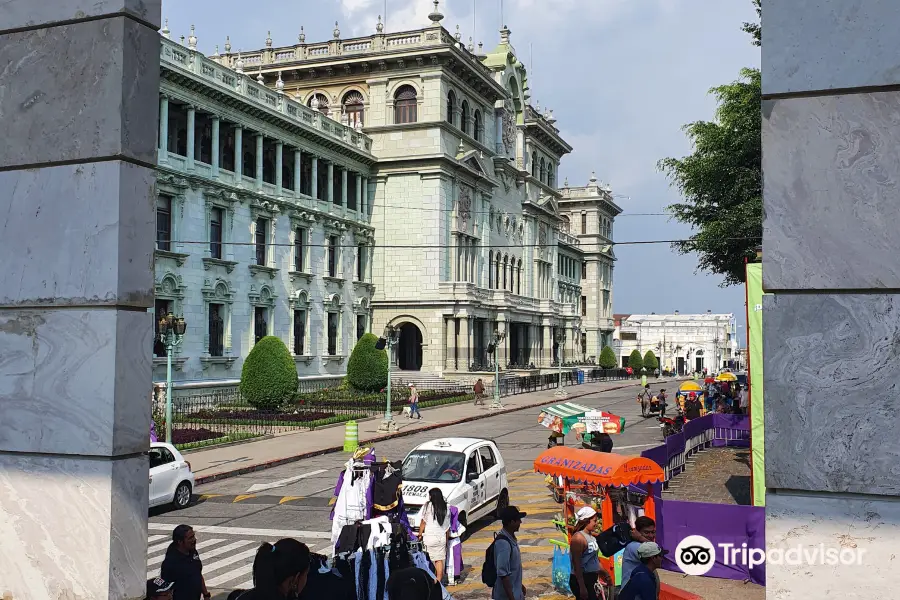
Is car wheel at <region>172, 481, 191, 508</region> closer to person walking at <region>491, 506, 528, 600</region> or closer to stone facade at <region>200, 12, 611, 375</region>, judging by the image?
person walking at <region>491, 506, 528, 600</region>

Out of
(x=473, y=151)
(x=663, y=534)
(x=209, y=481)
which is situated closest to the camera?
(x=663, y=534)

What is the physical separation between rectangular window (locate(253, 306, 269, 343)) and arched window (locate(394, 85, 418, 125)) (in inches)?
742

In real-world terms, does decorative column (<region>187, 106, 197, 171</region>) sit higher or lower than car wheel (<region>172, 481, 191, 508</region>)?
higher

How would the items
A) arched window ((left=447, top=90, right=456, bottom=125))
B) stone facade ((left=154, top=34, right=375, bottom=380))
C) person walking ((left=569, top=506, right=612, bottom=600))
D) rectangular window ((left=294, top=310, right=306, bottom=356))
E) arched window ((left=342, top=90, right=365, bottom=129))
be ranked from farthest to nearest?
arched window ((left=447, top=90, right=456, bottom=125))
arched window ((left=342, top=90, right=365, bottom=129))
rectangular window ((left=294, top=310, right=306, bottom=356))
stone facade ((left=154, top=34, right=375, bottom=380))
person walking ((left=569, top=506, right=612, bottom=600))

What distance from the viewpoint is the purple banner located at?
12109 millimetres

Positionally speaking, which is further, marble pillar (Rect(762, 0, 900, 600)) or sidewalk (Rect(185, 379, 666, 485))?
sidewalk (Rect(185, 379, 666, 485))

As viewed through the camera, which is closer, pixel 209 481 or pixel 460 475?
pixel 460 475

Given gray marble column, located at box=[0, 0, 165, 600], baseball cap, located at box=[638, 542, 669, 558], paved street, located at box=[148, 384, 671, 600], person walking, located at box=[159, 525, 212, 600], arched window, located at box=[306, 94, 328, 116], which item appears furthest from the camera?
arched window, located at box=[306, 94, 328, 116]

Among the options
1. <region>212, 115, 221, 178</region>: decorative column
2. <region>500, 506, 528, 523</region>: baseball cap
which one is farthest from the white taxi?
<region>212, 115, 221, 178</region>: decorative column

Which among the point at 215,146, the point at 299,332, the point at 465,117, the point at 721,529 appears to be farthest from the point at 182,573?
the point at 465,117

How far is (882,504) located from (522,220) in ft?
246

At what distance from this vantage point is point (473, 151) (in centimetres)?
6412

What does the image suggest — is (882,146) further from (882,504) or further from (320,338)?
(320,338)

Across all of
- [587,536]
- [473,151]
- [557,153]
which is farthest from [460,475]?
[557,153]
